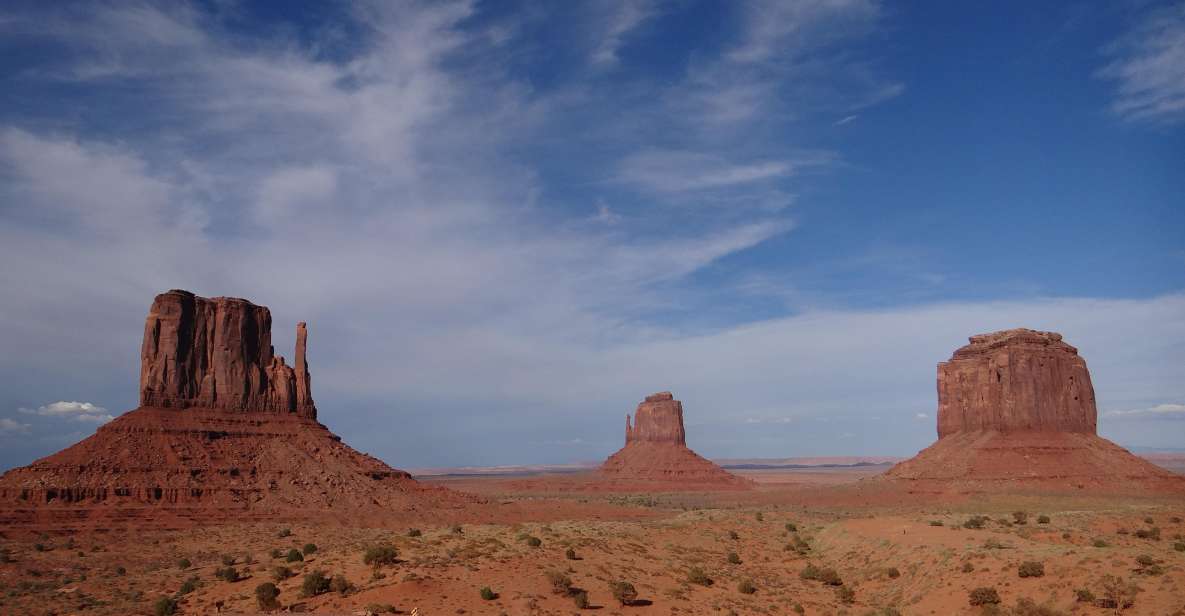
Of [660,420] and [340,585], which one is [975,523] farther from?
[660,420]

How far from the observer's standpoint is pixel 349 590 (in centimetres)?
2628

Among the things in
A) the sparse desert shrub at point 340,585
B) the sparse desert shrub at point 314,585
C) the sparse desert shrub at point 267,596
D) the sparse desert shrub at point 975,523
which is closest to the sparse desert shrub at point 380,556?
the sparse desert shrub at point 340,585

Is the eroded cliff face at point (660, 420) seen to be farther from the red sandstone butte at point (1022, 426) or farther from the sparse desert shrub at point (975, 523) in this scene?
the sparse desert shrub at point (975, 523)

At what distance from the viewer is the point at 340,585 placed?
26.3 meters

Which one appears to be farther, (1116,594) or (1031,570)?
(1031,570)

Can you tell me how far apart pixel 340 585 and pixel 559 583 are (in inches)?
276

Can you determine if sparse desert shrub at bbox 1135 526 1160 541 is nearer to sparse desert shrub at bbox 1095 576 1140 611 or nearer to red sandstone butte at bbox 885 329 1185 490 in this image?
sparse desert shrub at bbox 1095 576 1140 611

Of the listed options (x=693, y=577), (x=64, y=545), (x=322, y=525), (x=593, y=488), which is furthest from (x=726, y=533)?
(x=593, y=488)

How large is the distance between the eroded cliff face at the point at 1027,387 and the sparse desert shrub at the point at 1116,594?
82.2 m

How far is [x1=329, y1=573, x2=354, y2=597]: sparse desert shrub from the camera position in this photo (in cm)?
2619

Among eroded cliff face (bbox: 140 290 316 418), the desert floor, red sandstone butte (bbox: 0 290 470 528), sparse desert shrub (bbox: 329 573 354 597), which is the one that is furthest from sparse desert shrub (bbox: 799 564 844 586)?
eroded cliff face (bbox: 140 290 316 418)

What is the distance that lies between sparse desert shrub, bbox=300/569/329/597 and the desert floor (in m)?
0.29

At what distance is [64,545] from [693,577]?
42.1 m

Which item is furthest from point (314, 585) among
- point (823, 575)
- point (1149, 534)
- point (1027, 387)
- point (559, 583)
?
point (1027, 387)
